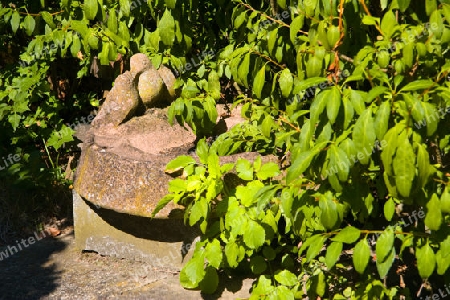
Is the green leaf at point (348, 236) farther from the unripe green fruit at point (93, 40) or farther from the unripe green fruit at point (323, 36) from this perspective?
the unripe green fruit at point (93, 40)

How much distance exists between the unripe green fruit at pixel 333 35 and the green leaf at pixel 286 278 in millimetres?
1452

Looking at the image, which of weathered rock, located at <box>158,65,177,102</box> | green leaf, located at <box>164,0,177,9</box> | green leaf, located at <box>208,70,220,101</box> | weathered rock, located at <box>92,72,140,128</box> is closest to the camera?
green leaf, located at <box>164,0,177,9</box>

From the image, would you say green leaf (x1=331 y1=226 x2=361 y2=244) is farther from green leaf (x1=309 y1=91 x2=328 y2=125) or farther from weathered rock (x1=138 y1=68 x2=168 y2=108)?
weathered rock (x1=138 y1=68 x2=168 y2=108)

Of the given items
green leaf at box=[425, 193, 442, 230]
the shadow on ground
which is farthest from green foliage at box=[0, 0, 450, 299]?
the shadow on ground

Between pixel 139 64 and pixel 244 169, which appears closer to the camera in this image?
pixel 244 169

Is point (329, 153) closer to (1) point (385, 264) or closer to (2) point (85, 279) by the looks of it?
(1) point (385, 264)

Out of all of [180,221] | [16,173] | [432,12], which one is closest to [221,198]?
[180,221]

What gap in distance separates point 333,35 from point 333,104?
54 cm

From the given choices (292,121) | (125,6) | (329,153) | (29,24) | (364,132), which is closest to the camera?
(364,132)

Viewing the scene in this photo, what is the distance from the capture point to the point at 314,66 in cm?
330

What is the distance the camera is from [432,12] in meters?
3.04

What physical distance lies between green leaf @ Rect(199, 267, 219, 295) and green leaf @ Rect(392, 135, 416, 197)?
5.70 ft

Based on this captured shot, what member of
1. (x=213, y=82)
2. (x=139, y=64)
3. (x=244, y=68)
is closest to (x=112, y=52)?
(x=139, y=64)

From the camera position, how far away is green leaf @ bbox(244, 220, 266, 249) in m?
3.85
